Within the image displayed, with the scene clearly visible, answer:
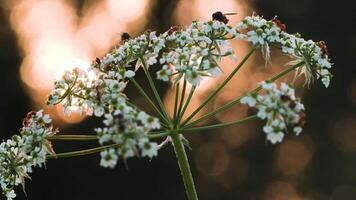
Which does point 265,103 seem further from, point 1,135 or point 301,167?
point 301,167

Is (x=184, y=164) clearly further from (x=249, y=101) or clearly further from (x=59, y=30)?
(x=59, y=30)

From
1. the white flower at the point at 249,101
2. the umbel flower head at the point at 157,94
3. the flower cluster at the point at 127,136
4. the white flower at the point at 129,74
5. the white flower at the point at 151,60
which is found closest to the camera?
the flower cluster at the point at 127,136

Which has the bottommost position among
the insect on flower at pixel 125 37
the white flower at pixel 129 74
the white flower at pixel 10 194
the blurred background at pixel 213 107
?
the white flower at pixel 10 194

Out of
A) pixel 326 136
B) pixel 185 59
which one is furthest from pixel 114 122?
pixel 326 136

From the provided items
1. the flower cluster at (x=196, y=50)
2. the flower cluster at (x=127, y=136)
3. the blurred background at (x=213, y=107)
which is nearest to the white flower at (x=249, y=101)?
the flower cluster at (x=196, y=50)

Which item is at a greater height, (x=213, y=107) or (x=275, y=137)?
(x=213, y=107)

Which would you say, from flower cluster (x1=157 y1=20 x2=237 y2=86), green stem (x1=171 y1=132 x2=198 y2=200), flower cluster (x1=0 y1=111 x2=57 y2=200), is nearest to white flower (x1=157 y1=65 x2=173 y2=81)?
flower cluster (x1=157 y1=20 x2=237 y2=86)

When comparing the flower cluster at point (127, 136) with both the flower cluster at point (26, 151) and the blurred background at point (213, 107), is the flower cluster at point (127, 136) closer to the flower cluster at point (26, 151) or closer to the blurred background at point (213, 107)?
the flower cluster at point (26, 151)

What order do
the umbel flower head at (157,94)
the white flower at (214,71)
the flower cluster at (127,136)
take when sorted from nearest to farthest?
the flower cluster at (127,136)
the umbel flower head at (157,94)
the white flower at (214,71)

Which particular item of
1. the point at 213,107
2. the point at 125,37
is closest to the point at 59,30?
the point at 213,107
